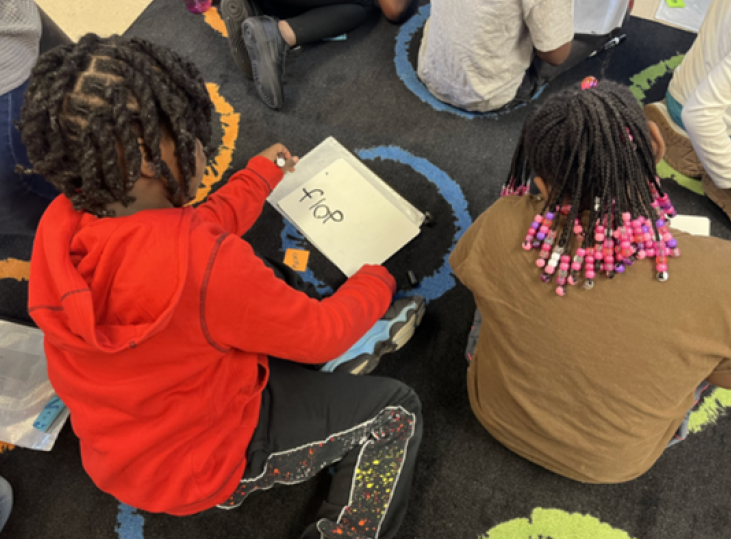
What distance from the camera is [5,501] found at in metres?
1.03

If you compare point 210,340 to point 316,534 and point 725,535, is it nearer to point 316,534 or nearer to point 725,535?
point 316,534

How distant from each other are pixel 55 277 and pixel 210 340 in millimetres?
209

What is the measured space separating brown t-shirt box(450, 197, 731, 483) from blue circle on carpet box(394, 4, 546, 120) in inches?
24.9

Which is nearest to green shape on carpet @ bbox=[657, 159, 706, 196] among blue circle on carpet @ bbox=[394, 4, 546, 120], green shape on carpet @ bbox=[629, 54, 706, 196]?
green shape on carpet @ bbox=[629, 54, 706, 196]

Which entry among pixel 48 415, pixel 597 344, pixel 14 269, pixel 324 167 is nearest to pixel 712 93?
pixel 597 344

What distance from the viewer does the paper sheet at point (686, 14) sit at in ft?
4.58

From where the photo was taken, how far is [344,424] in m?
0.85

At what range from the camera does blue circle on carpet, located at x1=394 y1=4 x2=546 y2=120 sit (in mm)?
1326

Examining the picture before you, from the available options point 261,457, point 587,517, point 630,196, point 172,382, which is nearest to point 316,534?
point 261,457

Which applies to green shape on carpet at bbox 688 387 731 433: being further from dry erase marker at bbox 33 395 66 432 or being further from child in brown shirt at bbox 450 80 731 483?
dry erase marker at bbox 33 395 66 432

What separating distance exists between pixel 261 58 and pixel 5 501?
122 cm

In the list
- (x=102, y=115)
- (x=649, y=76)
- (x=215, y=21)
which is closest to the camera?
(x=102, y=115)

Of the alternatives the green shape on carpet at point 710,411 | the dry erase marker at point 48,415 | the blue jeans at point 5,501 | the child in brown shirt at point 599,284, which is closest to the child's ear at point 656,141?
the child in brown shirt at point 599,284

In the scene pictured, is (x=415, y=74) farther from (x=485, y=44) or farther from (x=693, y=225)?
(x=693, y=225)
